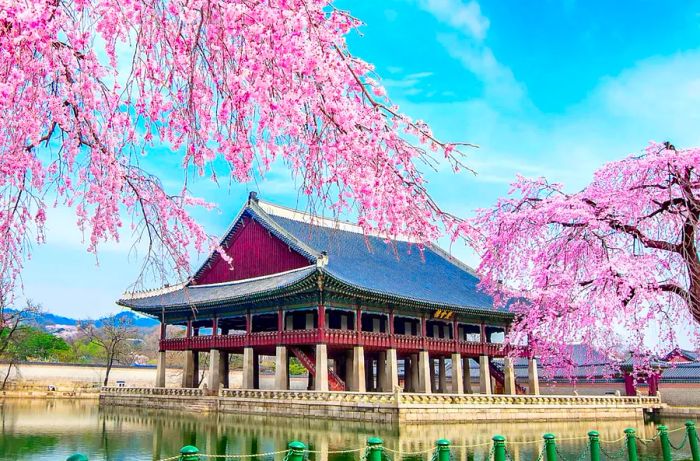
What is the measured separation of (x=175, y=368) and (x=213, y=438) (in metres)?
48.0

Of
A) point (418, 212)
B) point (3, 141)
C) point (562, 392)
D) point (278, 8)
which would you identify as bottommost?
point (562, 392)

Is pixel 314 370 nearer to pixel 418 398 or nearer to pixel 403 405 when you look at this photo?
pixel 418 398

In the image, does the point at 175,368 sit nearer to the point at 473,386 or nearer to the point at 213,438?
the point at 473,386

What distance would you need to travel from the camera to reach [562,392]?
45344 millimetres

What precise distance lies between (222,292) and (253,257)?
9.76 feet

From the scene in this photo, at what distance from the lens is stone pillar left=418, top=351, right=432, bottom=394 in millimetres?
34125

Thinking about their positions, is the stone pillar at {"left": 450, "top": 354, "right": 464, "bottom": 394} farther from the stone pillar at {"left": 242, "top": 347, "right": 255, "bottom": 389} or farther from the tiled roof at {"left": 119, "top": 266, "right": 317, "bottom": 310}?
the stone pillar at {"left": 242, "top": 347, "right": 255, "bottom": 389}

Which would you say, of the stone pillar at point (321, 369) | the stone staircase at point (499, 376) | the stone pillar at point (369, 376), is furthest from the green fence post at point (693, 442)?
the stone pillar at point (369, 376)

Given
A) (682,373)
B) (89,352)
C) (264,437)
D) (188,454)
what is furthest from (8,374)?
(188,454)

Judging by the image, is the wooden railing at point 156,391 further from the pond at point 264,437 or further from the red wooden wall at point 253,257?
the red wooden wall at point 253,257

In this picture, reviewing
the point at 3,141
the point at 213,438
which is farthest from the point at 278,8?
the point at 213,438

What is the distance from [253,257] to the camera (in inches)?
Result: 1539

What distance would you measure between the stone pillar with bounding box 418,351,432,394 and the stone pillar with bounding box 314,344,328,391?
6811 millimetres

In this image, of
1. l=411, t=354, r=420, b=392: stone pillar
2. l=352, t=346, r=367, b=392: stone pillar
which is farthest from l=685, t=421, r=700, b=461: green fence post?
l=411, t=354, r=420, b=392: stone pillar
